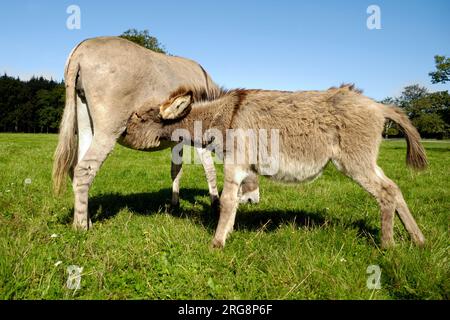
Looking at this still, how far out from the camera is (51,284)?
2.85 m

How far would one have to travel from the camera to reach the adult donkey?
4547mm

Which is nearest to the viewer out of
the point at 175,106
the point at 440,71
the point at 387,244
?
the point at 387,244

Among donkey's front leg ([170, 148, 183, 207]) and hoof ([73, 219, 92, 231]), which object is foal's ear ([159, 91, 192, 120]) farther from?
donkey's front leg ([170, 148, 183, 207])

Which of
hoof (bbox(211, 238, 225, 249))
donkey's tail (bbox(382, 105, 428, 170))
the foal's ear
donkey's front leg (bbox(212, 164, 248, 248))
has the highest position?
the foal's ear

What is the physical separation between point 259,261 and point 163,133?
6.88 ft

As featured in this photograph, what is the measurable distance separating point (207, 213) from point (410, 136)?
11.2ft

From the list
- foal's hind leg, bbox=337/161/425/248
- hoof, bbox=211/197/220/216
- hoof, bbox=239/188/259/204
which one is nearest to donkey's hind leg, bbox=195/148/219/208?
hoof, bbox=211/197/220/216

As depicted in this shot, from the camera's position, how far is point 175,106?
13.7 ft

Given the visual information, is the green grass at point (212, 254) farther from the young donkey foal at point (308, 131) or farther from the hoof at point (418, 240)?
the young donkey foal at point (308, 131)

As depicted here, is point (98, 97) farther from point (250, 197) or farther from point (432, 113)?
point (432, 113)

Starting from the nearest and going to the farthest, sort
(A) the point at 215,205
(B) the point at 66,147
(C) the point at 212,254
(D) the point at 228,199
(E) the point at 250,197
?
(C) the point at 212,254, (D) the point at 228,199, (B) the point at 66,147, (E) the point at 250,197, (A) the point at 215,205

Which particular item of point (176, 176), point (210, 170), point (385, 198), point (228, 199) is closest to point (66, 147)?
point (176, 176)

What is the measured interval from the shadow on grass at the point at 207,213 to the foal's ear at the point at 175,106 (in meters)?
1.65

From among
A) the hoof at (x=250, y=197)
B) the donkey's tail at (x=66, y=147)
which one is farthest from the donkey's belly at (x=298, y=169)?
the donkey's tail at (x=66, y=147)
